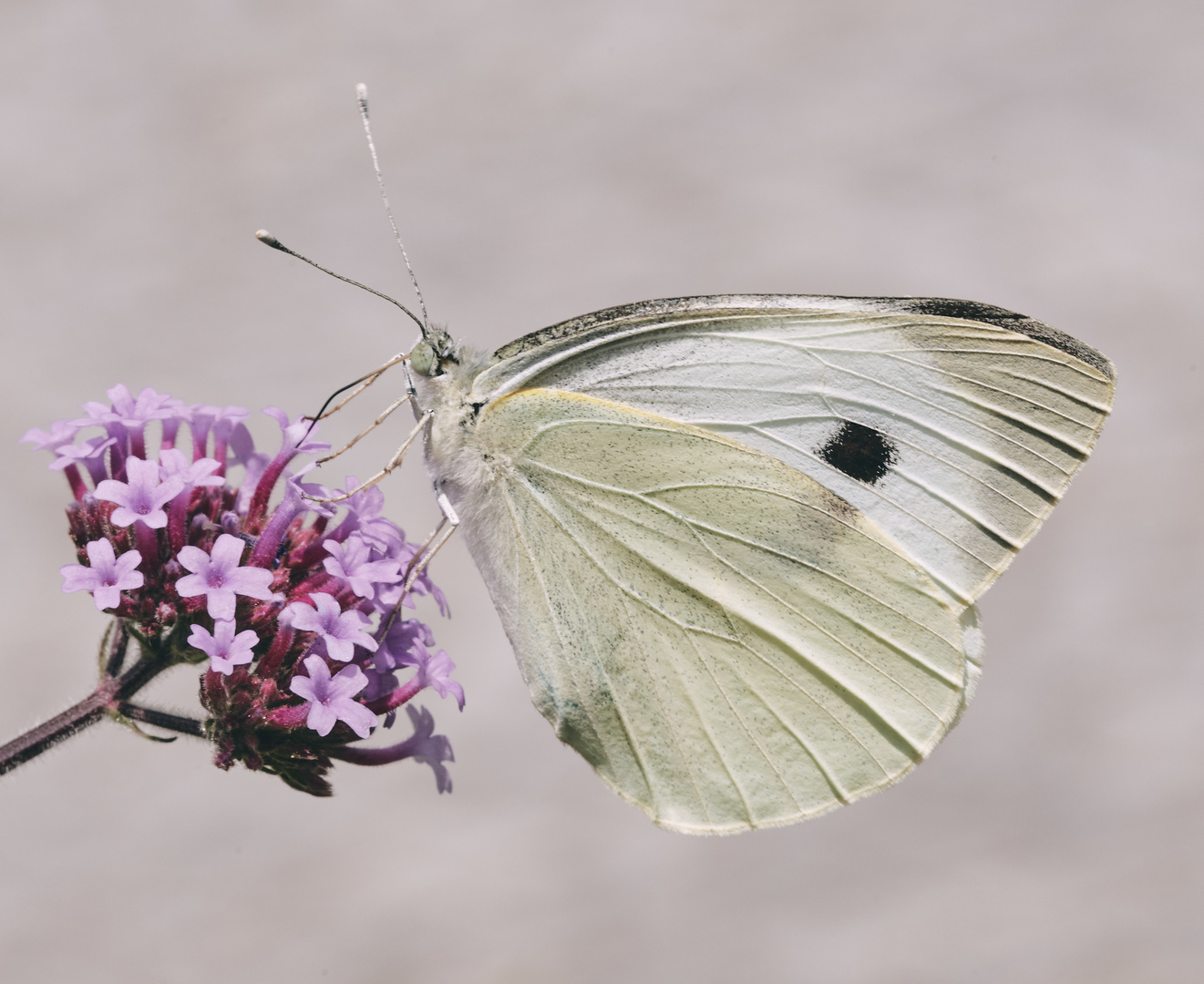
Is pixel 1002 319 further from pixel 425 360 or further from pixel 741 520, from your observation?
pixel 425 360

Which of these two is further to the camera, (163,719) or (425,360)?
(425,360)

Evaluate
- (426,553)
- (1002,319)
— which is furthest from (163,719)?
(1002,319)

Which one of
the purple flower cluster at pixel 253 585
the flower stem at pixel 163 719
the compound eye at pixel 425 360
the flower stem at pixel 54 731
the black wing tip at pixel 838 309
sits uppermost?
the black wing tip at pixel 838 309

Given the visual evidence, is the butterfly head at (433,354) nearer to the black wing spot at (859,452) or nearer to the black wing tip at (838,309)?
the black wing tip at (838,309)

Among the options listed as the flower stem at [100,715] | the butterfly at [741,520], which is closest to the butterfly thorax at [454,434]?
the butterfly at [741,520]

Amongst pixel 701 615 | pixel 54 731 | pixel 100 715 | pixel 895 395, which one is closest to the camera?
pixel 54 731

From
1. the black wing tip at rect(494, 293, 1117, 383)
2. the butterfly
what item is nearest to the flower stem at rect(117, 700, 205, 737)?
the butterfly

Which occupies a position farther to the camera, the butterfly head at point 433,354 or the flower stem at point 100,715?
the butterfly head at point 433,354
